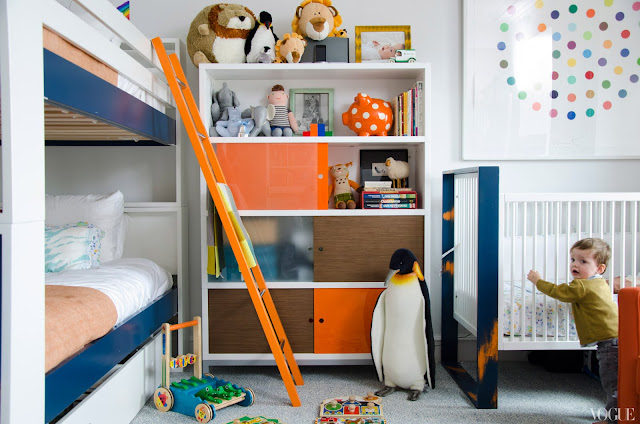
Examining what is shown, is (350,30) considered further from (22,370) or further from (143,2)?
(22,370)

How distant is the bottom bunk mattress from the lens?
1.48 metres

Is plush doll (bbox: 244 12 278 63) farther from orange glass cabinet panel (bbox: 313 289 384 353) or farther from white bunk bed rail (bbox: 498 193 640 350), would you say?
white bunk bed rail (bbox: 498 193 640 350)

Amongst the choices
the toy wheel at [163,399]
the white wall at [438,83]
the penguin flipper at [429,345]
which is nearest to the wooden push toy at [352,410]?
the penguin flipper at [429,345]

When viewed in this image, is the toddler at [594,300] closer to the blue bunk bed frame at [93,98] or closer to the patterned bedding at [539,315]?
the patterned bedding at [539,315]

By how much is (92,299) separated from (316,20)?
1664mm

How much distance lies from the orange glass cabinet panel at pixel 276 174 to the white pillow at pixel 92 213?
23.1 inches

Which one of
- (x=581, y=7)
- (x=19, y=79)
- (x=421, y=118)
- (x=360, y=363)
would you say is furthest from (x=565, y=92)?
(x=19, y=79)

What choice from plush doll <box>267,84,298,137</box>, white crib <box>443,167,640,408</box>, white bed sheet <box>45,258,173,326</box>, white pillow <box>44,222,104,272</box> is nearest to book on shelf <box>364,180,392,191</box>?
white crib <box>443,167,640,408</box>

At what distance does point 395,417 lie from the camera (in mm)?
2145

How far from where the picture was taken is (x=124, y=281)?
212cm

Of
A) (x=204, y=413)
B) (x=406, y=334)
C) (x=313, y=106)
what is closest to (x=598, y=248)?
(x=406, y=334)

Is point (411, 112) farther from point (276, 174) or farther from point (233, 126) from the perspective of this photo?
point (233, 126)

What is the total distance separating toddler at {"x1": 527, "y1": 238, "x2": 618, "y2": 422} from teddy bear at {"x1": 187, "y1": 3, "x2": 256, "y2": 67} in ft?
5.76

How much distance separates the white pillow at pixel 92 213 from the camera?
2562mm
